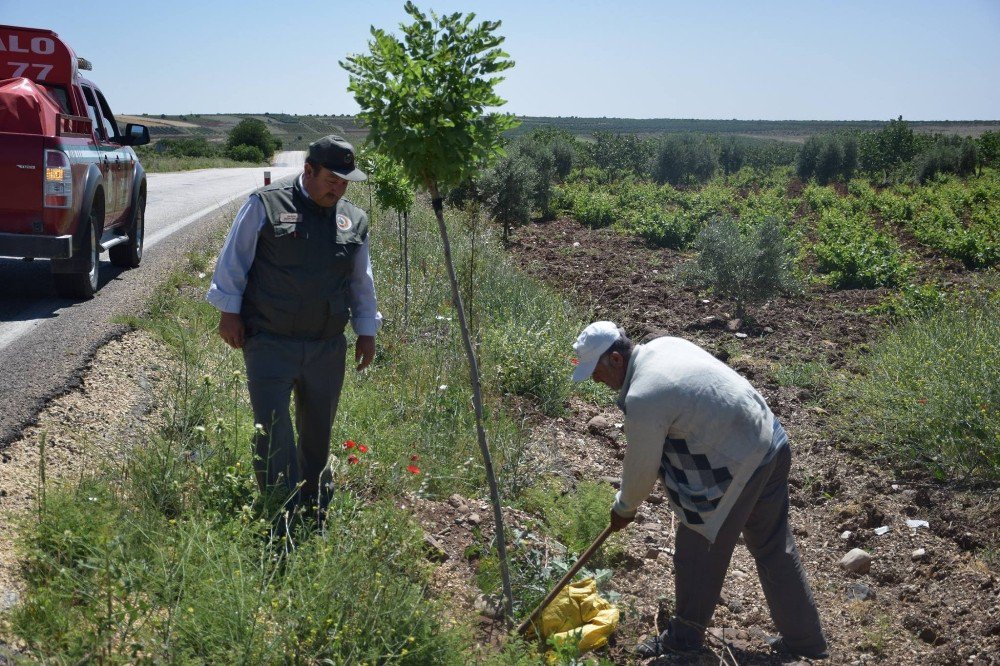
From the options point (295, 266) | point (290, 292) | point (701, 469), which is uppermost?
point (295, 266)

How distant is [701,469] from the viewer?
3.59m

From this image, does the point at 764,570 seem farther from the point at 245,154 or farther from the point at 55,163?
the point at 245,154

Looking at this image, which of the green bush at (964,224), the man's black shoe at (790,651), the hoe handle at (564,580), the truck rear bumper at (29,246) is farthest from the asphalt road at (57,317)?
the green bush at (964,224)

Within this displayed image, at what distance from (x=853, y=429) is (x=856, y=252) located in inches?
312

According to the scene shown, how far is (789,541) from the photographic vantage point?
3883mm

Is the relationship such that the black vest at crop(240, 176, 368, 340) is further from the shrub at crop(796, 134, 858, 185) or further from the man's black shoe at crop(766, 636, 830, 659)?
the shrub at crop(796, 134, 858, 185)

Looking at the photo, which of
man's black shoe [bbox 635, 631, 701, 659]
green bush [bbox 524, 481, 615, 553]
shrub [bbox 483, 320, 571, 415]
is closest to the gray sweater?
man's black shoe [bbox 635, 631, 701, 659]

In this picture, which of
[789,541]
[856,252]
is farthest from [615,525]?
[856,252]

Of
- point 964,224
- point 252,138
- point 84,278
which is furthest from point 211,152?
point 84,278

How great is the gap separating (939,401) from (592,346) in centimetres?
349

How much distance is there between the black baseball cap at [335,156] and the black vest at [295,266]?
19 cm

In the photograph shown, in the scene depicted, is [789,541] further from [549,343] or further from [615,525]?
[549,343]

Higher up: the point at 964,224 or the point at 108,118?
the point at 108,118

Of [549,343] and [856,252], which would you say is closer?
[549,343]
